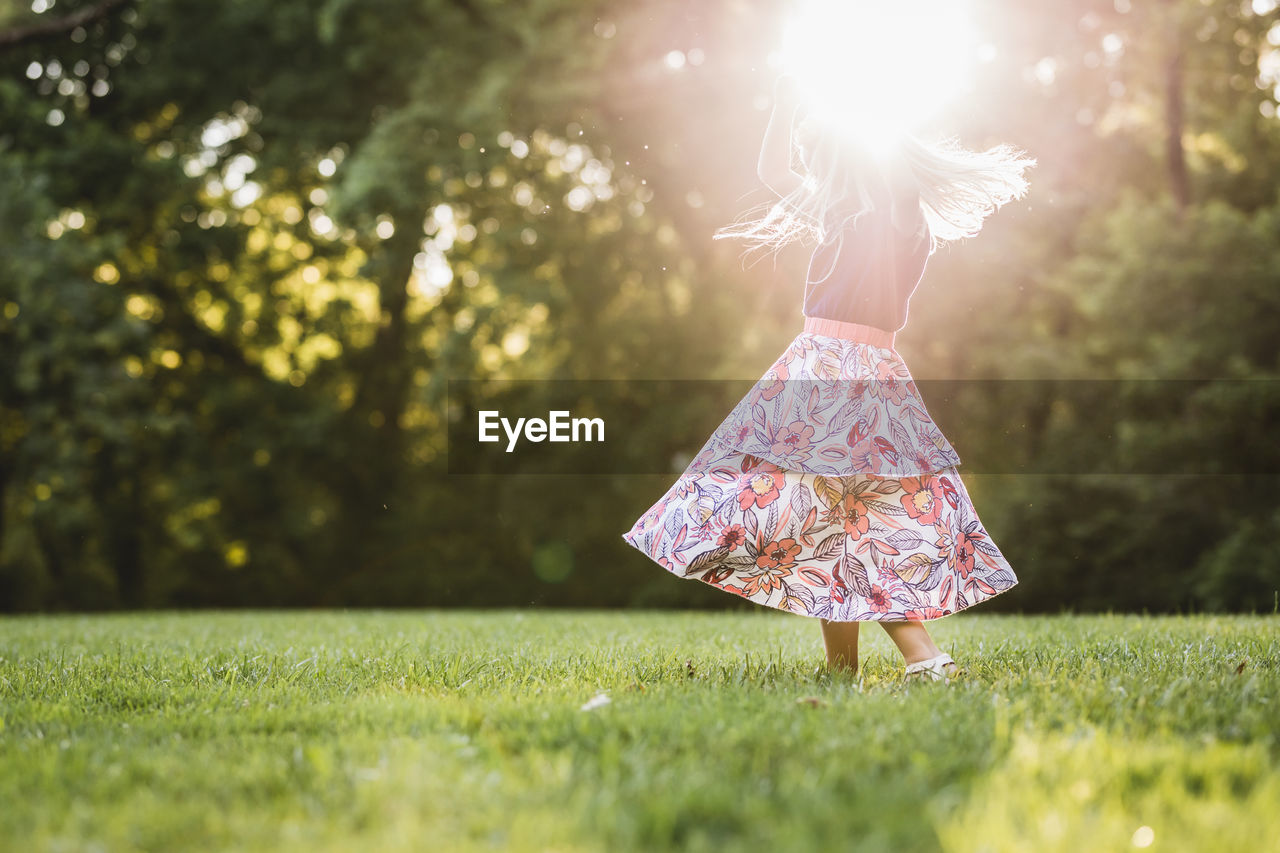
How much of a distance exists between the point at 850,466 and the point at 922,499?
0.30 metres

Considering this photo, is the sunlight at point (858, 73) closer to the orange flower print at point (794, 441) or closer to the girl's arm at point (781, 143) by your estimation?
the girl's arm at point (781, 143)

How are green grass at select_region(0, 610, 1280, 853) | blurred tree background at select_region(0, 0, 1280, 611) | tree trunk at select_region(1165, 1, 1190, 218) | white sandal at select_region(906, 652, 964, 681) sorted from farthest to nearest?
1. tree trunk at select_region(1165, 1, 1190, 218)
2. blurred tree background at select_region(0, 0, 1280, 611)
3. white sandal at select_region(906, 652, 964, 681)
4. green grass at select_region(0, 610, 1280, 853)

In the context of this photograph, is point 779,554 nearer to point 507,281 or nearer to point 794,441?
point 794,441

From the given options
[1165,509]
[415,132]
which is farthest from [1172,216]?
[415,132]

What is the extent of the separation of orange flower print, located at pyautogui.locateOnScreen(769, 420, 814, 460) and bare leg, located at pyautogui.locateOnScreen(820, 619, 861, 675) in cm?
65

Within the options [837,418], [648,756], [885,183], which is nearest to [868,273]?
[885,183]

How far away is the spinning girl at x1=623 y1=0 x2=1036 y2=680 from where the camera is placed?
3.76 m

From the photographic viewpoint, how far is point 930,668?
→ 12.1 ft

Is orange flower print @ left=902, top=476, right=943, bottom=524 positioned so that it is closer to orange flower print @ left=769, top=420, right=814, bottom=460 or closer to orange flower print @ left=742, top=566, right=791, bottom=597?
orange flower print @ left=769, top=420, right=814, bottom=460

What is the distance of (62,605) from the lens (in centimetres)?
1898

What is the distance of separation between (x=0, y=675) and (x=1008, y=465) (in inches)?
557

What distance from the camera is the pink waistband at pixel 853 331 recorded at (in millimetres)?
3934

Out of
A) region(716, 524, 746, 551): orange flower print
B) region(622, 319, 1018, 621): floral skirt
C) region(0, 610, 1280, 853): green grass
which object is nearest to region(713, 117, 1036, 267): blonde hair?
region(622, 319, 1018, 621): floral skirt

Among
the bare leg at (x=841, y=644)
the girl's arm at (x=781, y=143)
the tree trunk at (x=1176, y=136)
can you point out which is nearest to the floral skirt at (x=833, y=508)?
the bare leg at (x=841, y=644)
